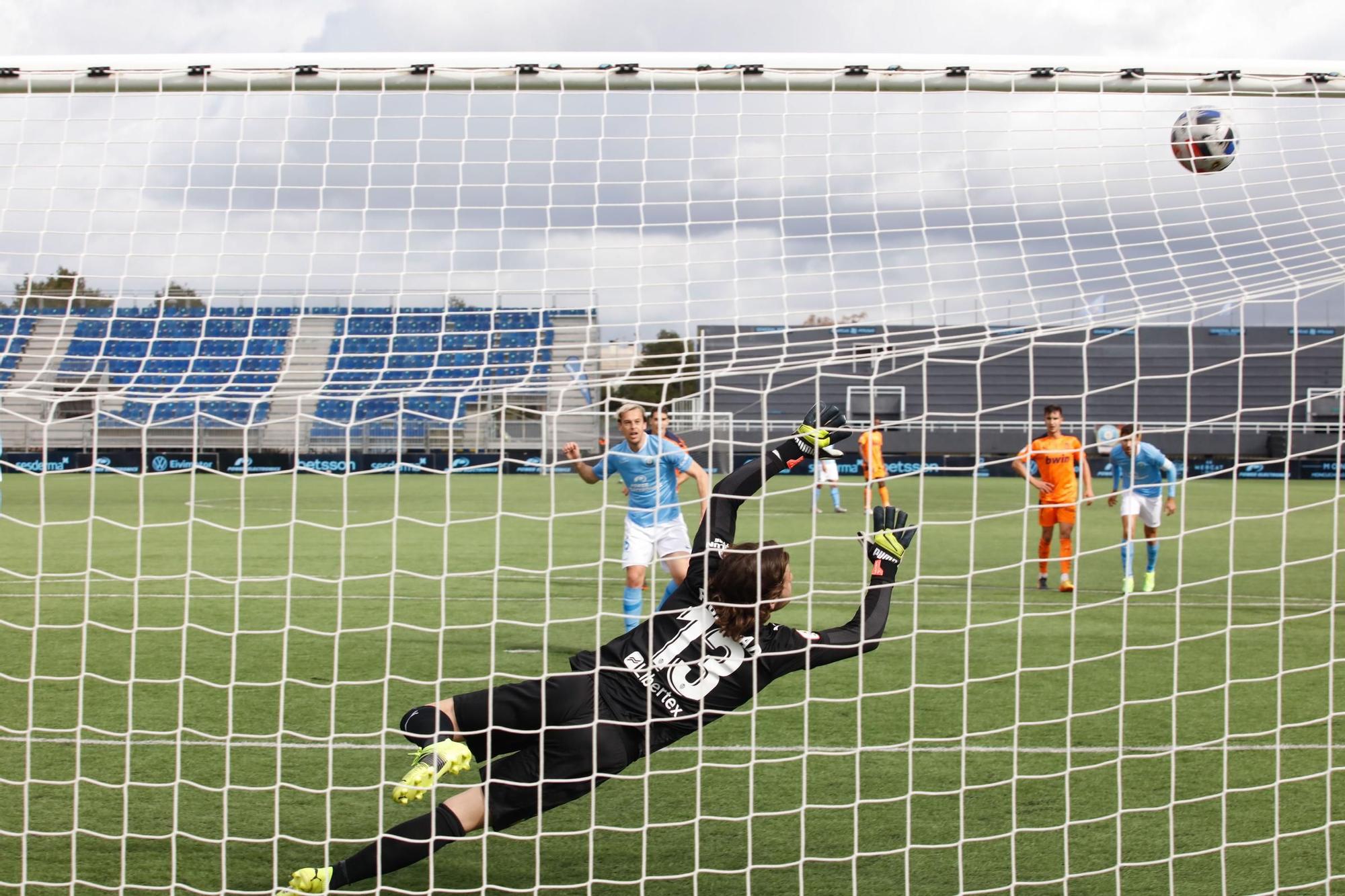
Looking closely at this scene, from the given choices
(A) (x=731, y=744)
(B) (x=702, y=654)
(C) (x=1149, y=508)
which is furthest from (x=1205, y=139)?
(C) (x=1149, y=508)

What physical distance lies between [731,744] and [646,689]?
208 cm

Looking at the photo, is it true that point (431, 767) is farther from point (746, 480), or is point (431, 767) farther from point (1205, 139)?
point (1205, 139)

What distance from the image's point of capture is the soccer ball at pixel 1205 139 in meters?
5.26

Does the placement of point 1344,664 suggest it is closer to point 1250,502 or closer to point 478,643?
point 478,643

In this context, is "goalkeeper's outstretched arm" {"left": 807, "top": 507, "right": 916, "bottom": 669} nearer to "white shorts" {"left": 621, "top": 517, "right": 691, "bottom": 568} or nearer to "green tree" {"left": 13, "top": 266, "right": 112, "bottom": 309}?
"green tree" {"left": 13, "top": 266, "right": 112, "bottom": 309}

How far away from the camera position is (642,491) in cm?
848

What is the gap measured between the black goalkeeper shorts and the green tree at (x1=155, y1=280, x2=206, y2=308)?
2470mm

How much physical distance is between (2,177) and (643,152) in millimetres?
3042

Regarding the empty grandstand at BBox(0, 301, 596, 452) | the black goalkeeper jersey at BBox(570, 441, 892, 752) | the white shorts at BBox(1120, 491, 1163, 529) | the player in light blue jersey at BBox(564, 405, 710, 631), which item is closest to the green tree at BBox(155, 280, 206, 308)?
the empty grandstand at BBox(0, 301, 596, 452)

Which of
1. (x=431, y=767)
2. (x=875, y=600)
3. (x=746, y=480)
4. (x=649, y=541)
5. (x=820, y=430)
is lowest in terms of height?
(x=431, y=767)

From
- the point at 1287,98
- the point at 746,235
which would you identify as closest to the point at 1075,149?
the point at 1287,98

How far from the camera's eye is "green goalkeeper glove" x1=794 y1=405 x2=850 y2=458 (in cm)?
399

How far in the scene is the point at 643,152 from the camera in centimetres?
552

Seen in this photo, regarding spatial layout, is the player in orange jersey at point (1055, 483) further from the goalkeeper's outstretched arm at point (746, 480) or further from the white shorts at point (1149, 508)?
the goalkeeper's outstretched arm at point (746, 480)
